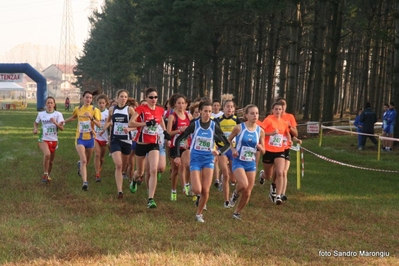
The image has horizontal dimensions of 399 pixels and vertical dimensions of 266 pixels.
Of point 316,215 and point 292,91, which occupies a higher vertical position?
point 292,91

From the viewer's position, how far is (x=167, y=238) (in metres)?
8.45

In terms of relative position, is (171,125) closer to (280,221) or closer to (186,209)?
(186,209)

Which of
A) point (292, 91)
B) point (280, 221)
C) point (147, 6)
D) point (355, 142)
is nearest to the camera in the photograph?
point (280, 221)

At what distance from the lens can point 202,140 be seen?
10.1 m

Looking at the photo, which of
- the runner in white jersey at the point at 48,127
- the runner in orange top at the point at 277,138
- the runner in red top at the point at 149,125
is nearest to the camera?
the runner in red top at the point at 149,125

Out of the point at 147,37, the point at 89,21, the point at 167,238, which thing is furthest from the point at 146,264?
the point at 89,21

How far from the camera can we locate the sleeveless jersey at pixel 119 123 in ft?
40.5

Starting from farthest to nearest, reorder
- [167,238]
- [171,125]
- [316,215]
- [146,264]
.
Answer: [171,125]
[316,215]
[167,238]
[146,264]

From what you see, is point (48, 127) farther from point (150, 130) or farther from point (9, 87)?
point (9, 87)

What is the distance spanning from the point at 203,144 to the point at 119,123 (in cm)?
293

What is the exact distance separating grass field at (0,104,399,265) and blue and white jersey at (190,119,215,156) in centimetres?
110

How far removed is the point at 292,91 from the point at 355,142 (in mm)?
6365

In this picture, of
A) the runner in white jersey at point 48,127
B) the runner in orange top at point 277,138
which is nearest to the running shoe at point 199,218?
the runner in orange top at point 277,138

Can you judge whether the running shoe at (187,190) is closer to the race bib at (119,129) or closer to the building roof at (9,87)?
the race bib at (119,129)
